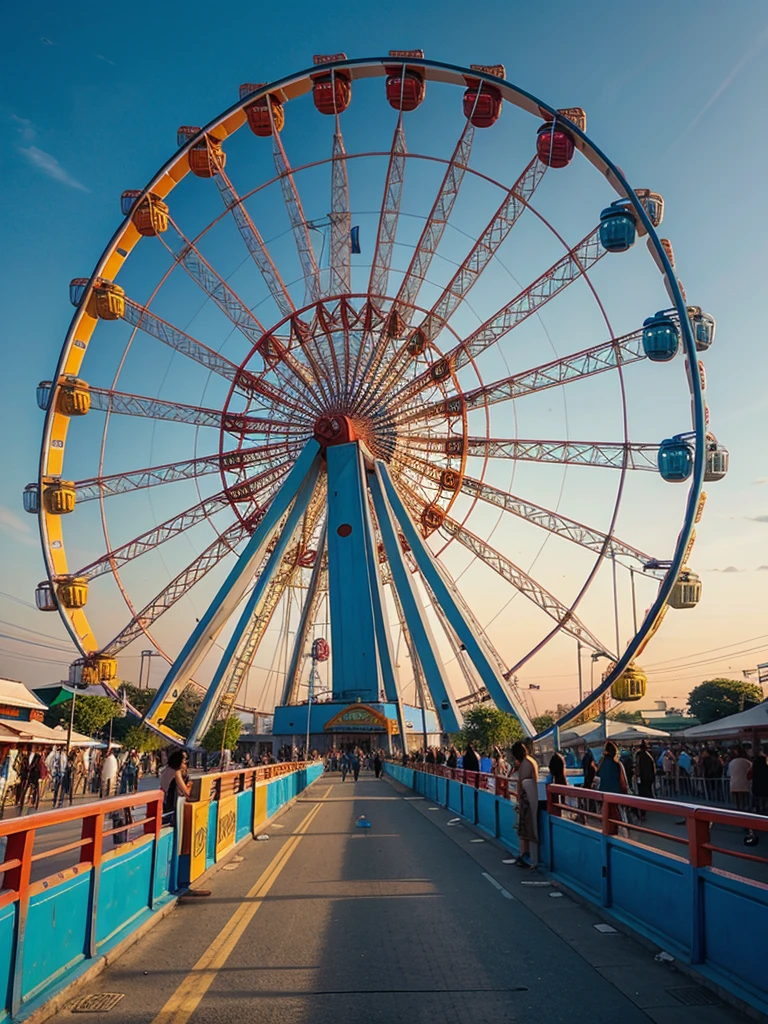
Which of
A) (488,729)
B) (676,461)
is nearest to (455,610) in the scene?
(488,729)

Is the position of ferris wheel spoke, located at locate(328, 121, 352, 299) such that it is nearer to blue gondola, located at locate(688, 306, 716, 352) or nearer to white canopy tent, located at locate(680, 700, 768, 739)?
blue gondola, located at locate(688, 306, 716, 352)

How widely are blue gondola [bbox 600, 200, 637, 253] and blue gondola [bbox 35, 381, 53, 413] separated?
21.6 m

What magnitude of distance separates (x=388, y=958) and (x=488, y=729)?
33436 mm

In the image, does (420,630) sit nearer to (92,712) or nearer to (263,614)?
(263,614)

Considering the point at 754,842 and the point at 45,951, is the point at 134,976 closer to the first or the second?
the point at 45,951

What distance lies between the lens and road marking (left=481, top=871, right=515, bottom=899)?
31.4ft

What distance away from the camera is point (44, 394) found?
34.0m

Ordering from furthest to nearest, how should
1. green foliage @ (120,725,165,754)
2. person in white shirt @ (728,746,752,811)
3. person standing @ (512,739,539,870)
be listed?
1. green foliage @ (120,725,165,754)
2. person in white shirt @ (728,746,752,811)
3. person standing @ (512,739,539,870)

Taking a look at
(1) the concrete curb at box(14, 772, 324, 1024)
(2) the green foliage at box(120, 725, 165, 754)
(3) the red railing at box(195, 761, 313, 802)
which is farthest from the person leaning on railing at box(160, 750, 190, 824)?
(2) the green foliage at box(120, 725, 165, 754)

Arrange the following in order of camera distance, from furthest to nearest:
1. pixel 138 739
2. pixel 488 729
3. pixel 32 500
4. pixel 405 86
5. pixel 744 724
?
pixel 138 739
pixel 488 729
pixel 32 500
pixel 405 86
pixel 744 724

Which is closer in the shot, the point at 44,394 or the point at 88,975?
the point at 88,975

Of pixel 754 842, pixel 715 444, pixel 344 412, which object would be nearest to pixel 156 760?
pixel 344 412

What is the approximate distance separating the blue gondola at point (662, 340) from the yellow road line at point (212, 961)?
71.6ft

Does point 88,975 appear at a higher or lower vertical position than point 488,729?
lower
